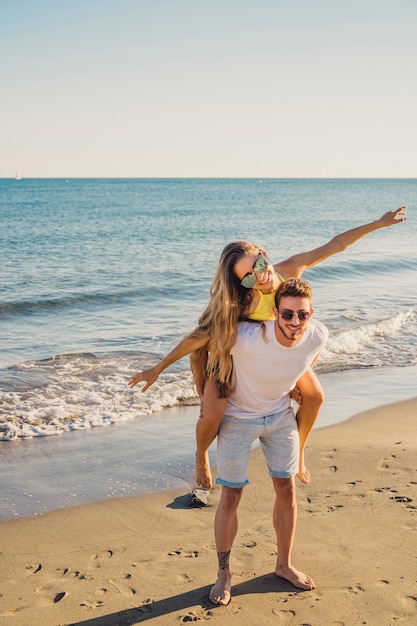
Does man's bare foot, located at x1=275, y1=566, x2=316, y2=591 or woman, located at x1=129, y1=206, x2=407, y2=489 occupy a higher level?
woman, located at x1=129, y1=206, x2=407, y2=489

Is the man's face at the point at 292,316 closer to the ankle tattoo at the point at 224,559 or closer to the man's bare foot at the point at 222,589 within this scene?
the ankle tattoo at the point at 224,559

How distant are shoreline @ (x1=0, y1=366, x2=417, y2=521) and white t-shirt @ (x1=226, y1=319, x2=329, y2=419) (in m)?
2.15

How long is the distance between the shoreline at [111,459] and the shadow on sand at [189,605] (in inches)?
63.7

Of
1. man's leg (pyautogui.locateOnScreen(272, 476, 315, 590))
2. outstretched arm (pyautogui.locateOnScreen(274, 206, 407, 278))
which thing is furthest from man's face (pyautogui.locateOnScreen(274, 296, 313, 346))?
man's leg (pyautogui.locateOnScreen(272, 476, 315, 590))

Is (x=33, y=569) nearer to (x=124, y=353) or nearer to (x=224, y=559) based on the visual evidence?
(x=224, y=559)

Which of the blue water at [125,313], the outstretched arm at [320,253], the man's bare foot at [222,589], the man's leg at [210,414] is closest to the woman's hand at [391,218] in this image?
the outstretched arm at [320,253]

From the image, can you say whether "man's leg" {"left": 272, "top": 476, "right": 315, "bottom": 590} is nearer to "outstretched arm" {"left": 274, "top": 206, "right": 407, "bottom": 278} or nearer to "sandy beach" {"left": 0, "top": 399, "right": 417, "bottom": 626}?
"sandy beach" {"left": 0, "top": 399, "right": 417, "bottom": 626}

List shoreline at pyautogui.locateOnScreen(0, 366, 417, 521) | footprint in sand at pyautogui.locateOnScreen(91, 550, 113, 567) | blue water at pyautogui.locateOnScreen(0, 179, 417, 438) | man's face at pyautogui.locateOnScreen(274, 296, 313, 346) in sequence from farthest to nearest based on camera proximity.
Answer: blue water at pyautogui.locateOnScreen(0, 179, 417, 438) < shoreline at pyautogui.locateOnScreen(0, 366, 417, 521) < footprint in sand at pyautogui.locateOnScreen(91, 550, 113, 567) < man's face at pyautogui.locateOnScreen(274, 296, 313, 346)

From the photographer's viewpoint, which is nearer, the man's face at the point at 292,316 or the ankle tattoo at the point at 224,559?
the man's face at the point at 292,316

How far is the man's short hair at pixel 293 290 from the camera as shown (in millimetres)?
3404

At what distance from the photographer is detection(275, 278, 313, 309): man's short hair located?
11.2ft

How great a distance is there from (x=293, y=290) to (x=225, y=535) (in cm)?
142

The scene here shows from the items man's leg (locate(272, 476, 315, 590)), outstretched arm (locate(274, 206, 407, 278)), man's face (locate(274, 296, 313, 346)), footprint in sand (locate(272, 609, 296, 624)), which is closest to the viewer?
man's face (locate(274, 296, 313, 346))

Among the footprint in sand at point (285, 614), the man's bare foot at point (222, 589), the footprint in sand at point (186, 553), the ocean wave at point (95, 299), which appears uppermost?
the ocean wave at point (95, 299)
